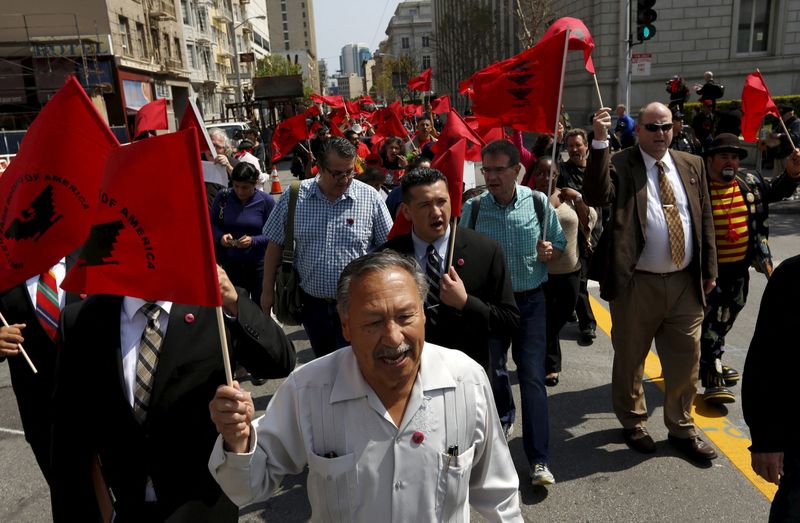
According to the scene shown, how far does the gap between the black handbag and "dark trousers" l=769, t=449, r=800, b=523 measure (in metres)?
2.82

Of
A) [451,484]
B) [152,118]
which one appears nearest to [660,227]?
[451,484]

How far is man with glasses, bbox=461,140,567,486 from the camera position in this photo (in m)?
3.84

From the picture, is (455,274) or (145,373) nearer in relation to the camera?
(145,373)

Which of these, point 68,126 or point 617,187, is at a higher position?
point 68,126

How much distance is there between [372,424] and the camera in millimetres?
1896

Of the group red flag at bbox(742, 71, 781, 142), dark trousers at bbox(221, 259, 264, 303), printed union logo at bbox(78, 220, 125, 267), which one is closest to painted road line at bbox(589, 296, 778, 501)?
red flag at bbox(742, 71, 781, 142)

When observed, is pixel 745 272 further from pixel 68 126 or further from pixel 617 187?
pixel 68 126

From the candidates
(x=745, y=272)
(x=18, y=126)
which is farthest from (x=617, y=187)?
(x=18, y=126)

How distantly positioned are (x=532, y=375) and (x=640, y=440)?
3.07 feet

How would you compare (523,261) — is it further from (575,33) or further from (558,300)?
(575,33)

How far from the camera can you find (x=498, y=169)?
3953mm

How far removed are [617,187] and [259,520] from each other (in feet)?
9.67

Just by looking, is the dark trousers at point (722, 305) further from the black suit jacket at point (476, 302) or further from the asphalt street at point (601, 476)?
the black suit jacket at point (476, 302)

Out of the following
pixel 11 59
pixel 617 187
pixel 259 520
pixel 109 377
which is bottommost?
pixel 259 520
